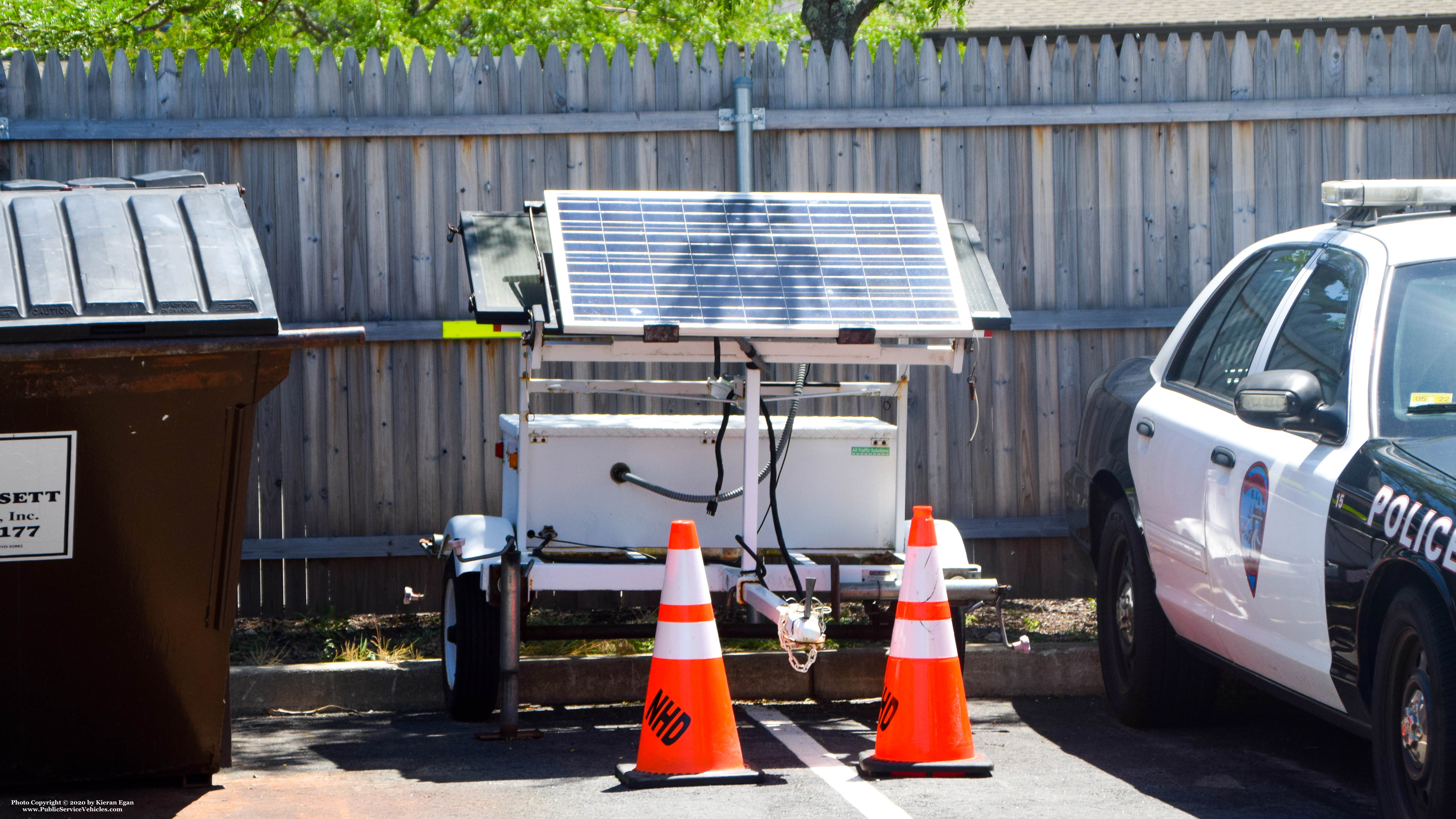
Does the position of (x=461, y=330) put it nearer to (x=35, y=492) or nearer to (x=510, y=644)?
(x=510, y=644)

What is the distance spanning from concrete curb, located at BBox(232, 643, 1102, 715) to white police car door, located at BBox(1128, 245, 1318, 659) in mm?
1078

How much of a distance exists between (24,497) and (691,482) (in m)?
2.66

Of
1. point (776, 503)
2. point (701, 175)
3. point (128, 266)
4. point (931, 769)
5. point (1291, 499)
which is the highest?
point (701, 175)

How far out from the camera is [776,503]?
223 inches

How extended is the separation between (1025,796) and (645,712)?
1.22 m

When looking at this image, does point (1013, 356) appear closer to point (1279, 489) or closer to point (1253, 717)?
point (1253, 717)

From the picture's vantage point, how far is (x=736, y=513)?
6.05 metres

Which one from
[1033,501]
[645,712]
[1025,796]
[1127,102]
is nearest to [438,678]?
[645,712]

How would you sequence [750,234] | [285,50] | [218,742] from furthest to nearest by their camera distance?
1. [285,50]
2. [750,234]
3. [218,742]

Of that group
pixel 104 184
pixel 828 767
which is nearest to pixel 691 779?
pixel 828 767

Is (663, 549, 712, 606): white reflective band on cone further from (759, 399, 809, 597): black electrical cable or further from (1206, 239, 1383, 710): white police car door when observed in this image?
(1206, 239, 1383, 710): white police car door

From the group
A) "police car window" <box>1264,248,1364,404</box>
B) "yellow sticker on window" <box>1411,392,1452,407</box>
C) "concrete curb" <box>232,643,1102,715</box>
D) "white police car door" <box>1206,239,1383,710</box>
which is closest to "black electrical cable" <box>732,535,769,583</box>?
"concrete curb" <box>232,643,1102,715</box>

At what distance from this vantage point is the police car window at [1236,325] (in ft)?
17.0

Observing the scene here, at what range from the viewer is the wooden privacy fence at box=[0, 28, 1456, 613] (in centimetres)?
723
